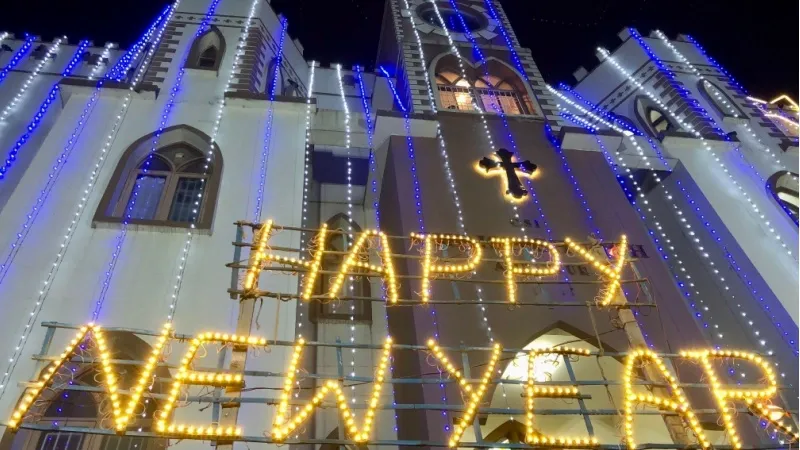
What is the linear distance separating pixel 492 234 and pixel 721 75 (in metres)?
11.8

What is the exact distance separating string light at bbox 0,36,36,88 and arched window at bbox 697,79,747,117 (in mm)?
19249

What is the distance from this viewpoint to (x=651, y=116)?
1602 centimetres

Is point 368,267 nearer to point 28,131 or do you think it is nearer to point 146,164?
point 146,164

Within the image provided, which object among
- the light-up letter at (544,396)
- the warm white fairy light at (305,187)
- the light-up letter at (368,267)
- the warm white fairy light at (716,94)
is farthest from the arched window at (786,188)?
the warm white fairy light at (305,187)

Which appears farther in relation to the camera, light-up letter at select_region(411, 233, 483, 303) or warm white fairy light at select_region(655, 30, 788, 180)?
warm white fairy light at select_region(655, 30, 788, 180)

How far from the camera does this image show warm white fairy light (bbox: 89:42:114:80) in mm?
15430

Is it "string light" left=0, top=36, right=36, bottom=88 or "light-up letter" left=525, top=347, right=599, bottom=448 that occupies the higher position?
"string light" left=0, top=36, right=36, bottom=88

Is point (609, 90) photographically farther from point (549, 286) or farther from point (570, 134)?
point (549, 286)

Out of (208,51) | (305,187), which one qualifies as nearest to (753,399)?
(305,187)

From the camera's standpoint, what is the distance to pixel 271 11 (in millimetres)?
15289

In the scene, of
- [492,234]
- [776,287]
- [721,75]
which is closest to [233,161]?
[492,234]

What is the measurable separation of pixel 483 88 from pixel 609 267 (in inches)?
301

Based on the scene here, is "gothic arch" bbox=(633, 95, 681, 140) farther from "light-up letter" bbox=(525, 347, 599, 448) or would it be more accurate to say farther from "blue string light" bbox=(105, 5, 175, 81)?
"blue string light" bbox=(105, 5, 175, 81)

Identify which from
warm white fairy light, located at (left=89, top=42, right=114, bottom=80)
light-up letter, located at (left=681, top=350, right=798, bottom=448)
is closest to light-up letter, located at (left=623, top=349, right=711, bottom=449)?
light-up letter, located at (left=681, top=350, right=798, bottom=448)
